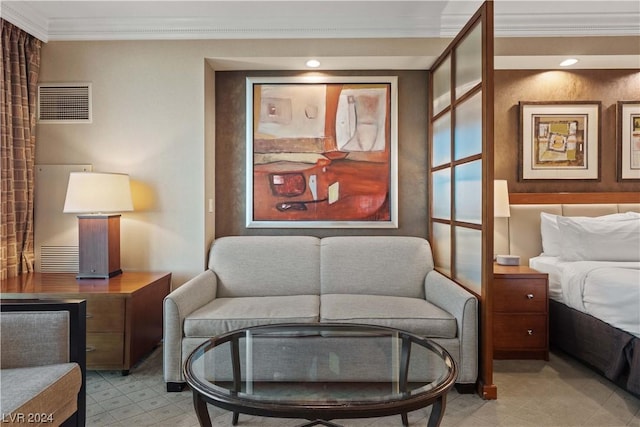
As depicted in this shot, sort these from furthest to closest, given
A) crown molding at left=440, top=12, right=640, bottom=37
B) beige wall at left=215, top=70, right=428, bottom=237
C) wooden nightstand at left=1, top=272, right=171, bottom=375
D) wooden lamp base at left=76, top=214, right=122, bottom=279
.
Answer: beige wall at left=215, top=70, right=428, bottom=237, crown molding at left=440, top=12, right=640, bottom=37, wooden lamp base at left=76, top=214, right=122, bottom=279, wooden nightstand at left=1, top=272, right=171, bottom=375

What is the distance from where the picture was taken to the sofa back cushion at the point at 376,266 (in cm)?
285

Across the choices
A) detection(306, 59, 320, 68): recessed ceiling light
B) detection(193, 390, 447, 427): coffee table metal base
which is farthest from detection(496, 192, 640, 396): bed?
detection(306, 59, 320, 68): recessed ceiling light

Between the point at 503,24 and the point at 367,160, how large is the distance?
1445 millimetres

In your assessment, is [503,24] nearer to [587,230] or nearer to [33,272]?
[587,230]

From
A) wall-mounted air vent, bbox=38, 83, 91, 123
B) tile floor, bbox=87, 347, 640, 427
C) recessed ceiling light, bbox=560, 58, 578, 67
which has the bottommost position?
tile floor, bbox=87, 347, 640, 427

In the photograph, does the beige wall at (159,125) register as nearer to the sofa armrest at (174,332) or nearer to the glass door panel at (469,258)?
the sofa armrest at (174,332)

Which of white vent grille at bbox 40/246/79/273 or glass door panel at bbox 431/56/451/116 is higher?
glass door panel at bbox 431/56/451/116

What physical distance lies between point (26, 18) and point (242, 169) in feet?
6.17

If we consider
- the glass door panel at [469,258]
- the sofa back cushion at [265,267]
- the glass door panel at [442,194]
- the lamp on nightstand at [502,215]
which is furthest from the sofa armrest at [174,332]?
the lamp on nightstand at [502,215]

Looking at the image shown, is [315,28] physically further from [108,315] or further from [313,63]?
[108,315]

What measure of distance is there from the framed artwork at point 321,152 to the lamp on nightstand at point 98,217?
3.21 ft

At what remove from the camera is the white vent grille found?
2.97m

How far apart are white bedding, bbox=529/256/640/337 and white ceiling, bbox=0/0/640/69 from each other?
1636 millimetres

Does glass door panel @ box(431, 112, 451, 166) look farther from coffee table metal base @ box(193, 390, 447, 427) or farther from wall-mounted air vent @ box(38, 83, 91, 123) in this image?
wall-mounted air vent @ box(38, 83, 91, 123)
